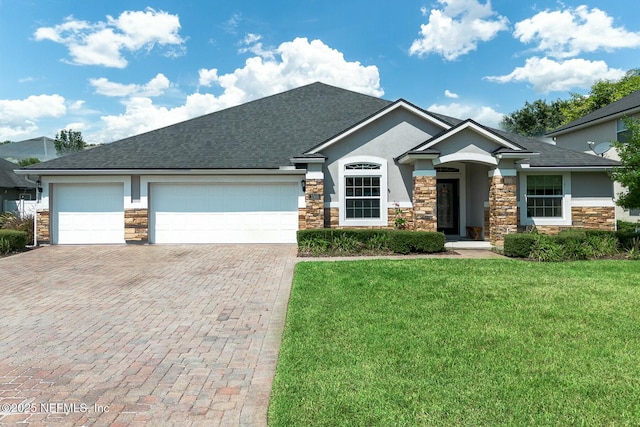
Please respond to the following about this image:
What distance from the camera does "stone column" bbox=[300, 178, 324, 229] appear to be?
14570 mm

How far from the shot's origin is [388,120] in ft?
49.8

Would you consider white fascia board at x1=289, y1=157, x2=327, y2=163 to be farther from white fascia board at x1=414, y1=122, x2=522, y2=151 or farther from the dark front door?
the dark front door

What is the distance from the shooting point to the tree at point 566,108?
3381cm

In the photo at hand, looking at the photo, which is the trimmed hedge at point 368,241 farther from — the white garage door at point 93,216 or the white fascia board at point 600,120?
the white fascia board at point 600,120

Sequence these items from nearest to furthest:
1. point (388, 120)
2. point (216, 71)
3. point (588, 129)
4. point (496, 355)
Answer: point (496, 355), point (388, 120), point (216, 71), point (588, 129)

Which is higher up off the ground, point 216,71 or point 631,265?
point 216,71

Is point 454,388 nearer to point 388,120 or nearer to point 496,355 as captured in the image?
point 496,355

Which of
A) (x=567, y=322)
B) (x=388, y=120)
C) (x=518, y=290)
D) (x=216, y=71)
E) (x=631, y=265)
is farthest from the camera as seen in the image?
(x=216, y=71)

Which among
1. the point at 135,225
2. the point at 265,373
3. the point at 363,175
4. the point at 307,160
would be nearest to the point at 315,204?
the point at 307,160

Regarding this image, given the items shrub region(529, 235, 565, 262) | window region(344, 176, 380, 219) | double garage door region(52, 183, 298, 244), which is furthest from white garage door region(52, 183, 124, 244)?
shrub region(529, 235, 565, 262)

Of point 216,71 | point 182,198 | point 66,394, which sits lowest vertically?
point 66,394

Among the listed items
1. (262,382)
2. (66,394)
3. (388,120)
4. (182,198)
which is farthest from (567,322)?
(182,198)

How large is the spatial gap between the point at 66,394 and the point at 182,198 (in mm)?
12491

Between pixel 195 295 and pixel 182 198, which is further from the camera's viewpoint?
pixel 182 198
